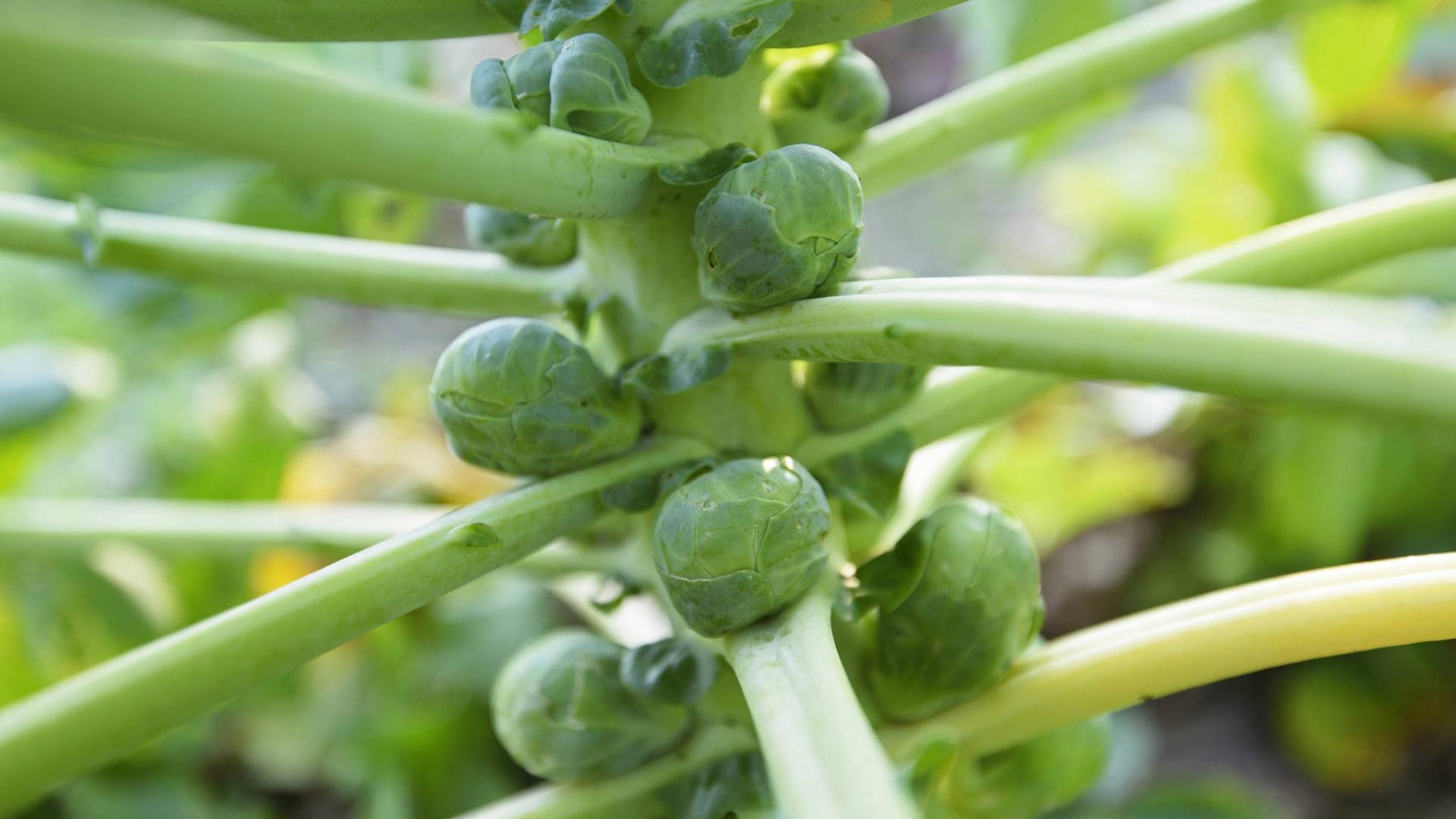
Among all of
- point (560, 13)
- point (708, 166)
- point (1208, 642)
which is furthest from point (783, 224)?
point (1208, 642)

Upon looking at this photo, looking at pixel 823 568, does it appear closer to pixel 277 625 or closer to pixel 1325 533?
pixel 277 625

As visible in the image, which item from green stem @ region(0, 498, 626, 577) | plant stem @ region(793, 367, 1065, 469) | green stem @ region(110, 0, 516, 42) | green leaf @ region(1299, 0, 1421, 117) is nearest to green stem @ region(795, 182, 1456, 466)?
plant stem @ region(793, 367, 1065, 469)

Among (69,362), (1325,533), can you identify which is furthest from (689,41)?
(1325,533)

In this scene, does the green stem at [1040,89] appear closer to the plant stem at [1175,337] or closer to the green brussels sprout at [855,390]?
the green brussels sprout at [855,390]

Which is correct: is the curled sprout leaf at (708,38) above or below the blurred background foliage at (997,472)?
above

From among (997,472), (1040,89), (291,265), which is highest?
(1040,89)

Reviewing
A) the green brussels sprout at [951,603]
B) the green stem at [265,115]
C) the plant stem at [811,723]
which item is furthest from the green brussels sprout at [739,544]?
the green stem at [265,115]

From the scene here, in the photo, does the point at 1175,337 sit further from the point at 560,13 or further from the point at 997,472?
the point at 997,472
